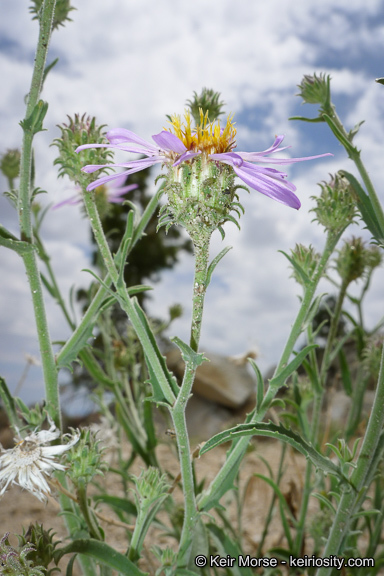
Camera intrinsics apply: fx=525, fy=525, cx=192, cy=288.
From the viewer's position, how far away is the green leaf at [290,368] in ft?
3.69

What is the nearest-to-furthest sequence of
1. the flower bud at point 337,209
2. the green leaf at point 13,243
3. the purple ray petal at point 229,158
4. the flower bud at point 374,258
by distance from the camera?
1. the purple ray petal at point 229,158
2. the green leaf at point 13,243
3. the flower bud at point 337,209
4. the flower bud at point 374,258

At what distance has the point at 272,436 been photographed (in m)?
0.99

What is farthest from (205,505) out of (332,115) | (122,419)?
(332,115)

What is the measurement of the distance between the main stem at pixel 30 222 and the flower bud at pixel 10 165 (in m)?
0.81

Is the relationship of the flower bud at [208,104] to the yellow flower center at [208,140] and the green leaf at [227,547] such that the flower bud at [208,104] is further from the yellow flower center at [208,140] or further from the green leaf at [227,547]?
the green leaf at [227,547]

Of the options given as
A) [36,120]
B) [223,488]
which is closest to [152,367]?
[223,488]

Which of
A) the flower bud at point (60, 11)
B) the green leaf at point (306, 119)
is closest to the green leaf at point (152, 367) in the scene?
the green leaf at point (306, 119)

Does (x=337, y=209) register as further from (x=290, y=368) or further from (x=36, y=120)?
(x=36, y=120)

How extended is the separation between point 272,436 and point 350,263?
36.5 inches

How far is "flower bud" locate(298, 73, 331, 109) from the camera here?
1.31 metres

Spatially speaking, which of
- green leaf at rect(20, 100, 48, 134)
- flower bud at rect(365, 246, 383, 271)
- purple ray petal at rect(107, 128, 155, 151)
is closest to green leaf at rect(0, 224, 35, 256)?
green leaf at rect(20, 100, 48, 134)

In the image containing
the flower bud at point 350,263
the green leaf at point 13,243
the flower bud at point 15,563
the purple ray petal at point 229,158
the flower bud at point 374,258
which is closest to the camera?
the purple ray petal at point 229,158

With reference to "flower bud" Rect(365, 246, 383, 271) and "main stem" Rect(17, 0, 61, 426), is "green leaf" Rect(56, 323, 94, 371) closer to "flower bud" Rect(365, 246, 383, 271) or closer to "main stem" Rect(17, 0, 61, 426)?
"main stem" Rect(17, 0, 61, 426)

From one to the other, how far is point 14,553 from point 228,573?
0.81 meters
